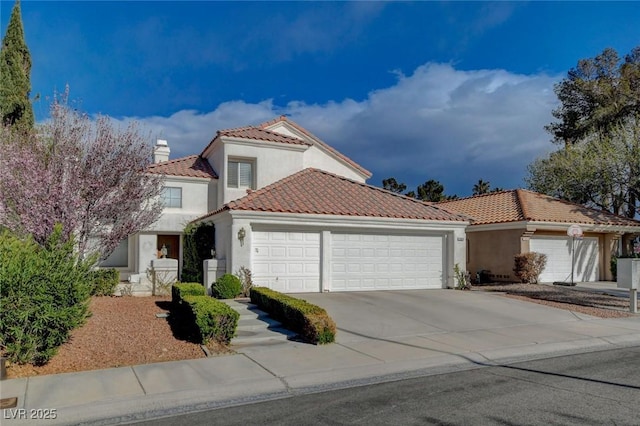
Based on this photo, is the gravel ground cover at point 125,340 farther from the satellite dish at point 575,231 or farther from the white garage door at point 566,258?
the white garage door at point 566,258

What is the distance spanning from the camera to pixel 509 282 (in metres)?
20.5

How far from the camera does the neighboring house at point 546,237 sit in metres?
20.5

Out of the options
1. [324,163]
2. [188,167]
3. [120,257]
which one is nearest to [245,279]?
[188,167]

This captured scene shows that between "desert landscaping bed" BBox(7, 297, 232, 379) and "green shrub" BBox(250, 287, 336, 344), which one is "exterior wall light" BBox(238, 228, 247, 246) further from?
"desert landscaping bed" BBox(7, 297, 232, 379)

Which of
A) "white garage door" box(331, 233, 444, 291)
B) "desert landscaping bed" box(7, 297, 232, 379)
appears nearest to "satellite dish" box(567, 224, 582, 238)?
"white garage door" box(331, 233, 444, 291)

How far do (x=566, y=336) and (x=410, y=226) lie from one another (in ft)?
24.2

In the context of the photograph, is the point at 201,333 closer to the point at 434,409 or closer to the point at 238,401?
the point at 238,401

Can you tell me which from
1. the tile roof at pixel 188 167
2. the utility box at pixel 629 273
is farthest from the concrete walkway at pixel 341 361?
the tile roof at pixel 188 167

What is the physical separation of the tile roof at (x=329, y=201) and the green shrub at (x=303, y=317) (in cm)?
429

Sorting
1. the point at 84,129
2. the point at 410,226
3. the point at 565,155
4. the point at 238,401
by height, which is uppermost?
the point at 565,155

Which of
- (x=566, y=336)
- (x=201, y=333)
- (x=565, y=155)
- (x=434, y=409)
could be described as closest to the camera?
(x=434, y=409)

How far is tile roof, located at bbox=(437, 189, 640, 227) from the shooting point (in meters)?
20.8

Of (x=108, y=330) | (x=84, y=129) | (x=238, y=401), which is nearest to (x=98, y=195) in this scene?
(x=84, y=129)

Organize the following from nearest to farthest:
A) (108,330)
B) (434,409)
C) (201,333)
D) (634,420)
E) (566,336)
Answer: (634,420), (434,409), (201,333), (108,330), (566,336)
